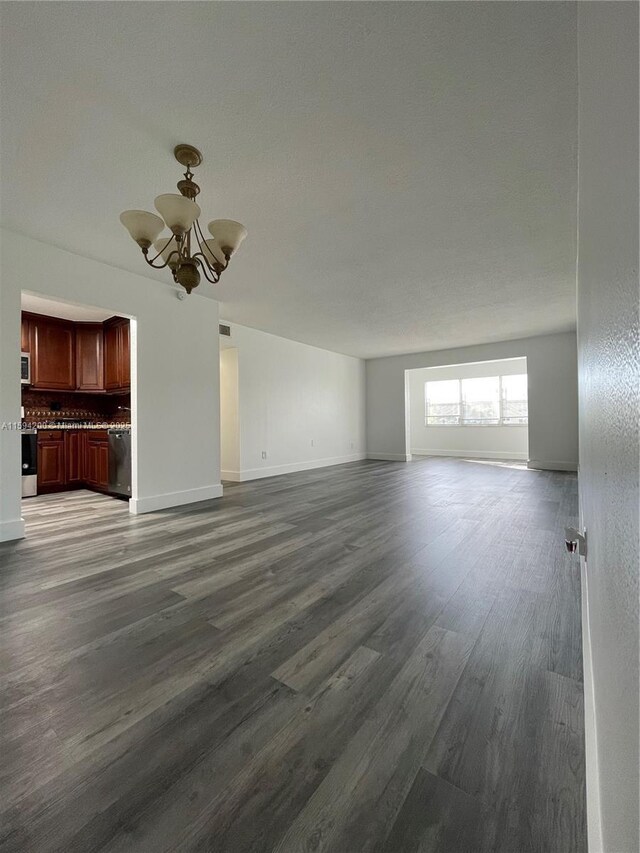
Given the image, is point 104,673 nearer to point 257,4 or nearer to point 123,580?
point 123,580

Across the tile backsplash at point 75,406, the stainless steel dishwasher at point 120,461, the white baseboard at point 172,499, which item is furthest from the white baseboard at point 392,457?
the stainless steel dishwasher at point 120,461

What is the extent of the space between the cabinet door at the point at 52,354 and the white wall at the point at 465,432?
6.44 m

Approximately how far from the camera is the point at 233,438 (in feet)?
19.0

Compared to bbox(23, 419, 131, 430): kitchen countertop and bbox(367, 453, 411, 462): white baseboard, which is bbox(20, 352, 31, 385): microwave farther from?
bbox(367, 453, 411, 462): white baseboard

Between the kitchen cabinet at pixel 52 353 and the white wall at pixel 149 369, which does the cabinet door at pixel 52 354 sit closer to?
the kitchen cabinet at pixel 52 353

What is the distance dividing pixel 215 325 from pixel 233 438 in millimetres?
1881

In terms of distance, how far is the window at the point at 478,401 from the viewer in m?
8.67

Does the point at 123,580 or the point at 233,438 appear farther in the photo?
the point at 233,438

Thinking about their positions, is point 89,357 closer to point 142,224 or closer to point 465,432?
point 142,224

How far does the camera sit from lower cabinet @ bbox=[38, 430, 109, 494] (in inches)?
195

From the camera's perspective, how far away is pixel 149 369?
384 cm

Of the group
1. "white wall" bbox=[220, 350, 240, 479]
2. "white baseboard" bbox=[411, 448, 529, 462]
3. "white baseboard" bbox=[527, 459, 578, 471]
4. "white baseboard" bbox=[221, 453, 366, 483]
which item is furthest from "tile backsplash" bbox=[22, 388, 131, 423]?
"white baseboard" bbox=[411, 448, 529, 462]

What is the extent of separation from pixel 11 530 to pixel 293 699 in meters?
2.91

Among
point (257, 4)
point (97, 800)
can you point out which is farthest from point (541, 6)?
point (97, 800)
